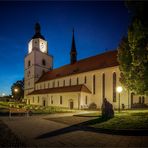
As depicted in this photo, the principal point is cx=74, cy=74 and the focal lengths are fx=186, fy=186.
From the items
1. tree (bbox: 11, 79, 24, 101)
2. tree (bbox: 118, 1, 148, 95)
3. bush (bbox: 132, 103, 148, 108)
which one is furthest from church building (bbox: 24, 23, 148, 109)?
tree (bbox: 11, 79, 24, 101)

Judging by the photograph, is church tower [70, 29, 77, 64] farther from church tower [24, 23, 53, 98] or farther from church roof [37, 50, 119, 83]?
church tower [24, 23, 53, 98]

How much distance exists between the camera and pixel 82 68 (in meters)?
45.0

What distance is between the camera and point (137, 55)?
53.6ft

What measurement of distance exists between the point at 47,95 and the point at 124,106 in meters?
25.1

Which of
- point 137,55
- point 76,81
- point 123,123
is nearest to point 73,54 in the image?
point 76,81

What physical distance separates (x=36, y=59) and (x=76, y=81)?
22.0 meters

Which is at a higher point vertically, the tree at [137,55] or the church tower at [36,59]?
the church tower at [36,59]

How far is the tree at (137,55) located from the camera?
14.8 meters

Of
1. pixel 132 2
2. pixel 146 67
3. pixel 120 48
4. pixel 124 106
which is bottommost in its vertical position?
pixel 124 106

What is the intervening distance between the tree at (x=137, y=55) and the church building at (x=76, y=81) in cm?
545

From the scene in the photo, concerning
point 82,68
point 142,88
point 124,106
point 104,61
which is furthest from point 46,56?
point 142,88

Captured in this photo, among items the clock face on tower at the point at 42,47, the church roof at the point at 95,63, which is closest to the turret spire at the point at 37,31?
the clock face on tower at the point at 42,47

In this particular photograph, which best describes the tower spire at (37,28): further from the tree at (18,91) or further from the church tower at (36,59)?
the tree at (18,91)

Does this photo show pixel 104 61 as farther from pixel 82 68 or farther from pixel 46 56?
pixel 46 56
